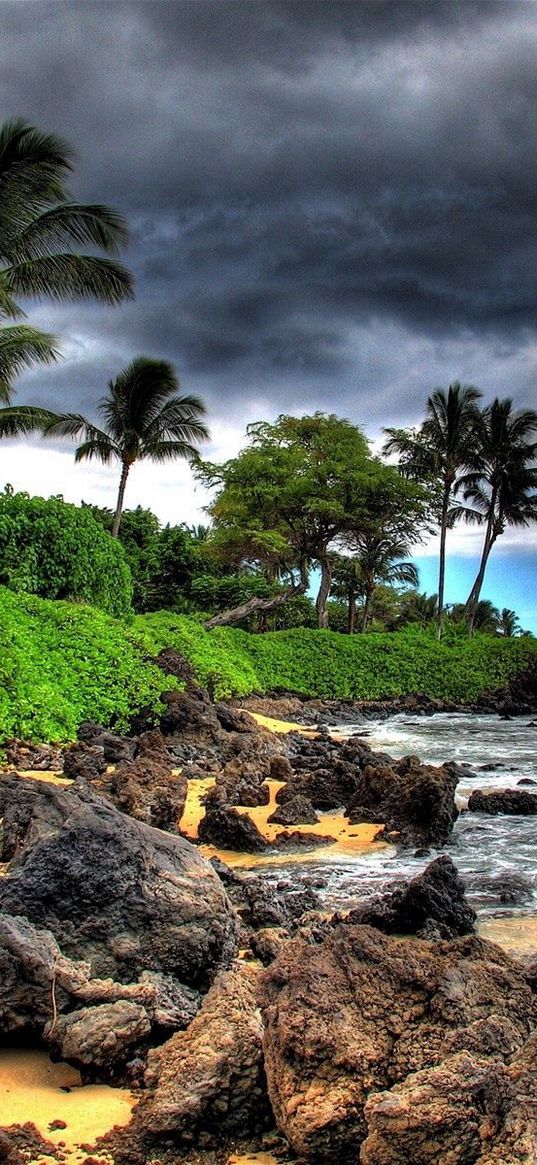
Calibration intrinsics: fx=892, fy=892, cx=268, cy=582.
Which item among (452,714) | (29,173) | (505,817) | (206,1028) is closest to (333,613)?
(452,714)

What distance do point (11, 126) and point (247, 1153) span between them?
2178 cm

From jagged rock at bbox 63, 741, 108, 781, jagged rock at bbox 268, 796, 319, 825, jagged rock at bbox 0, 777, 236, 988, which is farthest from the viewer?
jagged rock at bbox 63, 741, 108, 781

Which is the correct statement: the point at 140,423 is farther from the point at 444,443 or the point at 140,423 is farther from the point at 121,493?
the point at 444,443

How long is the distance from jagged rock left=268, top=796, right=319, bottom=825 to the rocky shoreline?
3.03 metres

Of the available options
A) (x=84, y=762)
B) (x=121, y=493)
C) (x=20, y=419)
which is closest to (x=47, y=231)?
(x=20, y=419)

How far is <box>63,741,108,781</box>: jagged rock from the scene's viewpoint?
952cm

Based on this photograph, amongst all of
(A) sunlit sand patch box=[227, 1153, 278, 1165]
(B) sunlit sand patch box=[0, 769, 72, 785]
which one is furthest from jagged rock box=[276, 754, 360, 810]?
(A) sunlit sand patch box=[227, 1153, 278, 1165]

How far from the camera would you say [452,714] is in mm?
26203

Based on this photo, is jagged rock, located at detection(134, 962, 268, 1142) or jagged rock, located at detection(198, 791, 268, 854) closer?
jagged rock, located at detection(134, 962, 268, 1142)

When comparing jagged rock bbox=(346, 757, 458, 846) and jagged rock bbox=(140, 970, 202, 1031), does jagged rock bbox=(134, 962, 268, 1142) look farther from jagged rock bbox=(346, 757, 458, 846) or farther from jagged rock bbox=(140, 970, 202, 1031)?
jagged rock bbox=(346, 757, 458, 846)

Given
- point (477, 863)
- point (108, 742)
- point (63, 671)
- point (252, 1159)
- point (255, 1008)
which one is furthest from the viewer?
point (63, 671)

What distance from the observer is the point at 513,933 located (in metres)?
5.48

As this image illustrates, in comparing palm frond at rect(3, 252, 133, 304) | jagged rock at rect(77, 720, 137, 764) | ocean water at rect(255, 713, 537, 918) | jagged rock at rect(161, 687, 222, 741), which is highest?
palm frond at rect(3, 252, 133, 304)

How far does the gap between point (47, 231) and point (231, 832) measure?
18.0 m
